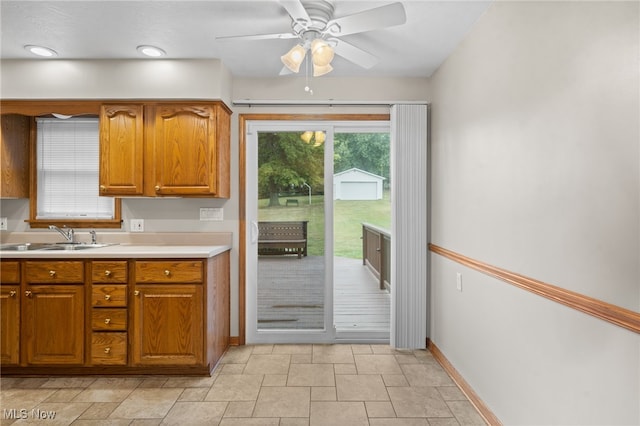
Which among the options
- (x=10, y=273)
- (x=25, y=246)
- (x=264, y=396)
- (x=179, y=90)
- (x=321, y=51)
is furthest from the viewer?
(x=25, y=246)

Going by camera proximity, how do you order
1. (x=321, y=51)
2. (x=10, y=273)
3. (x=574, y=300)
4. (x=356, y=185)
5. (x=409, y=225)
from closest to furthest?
1. (x=574, y=300)
2. (x=321, y=51)
3. (x=10, y=273)
4. (x=409, y=225)
5. (x=356, y=185)

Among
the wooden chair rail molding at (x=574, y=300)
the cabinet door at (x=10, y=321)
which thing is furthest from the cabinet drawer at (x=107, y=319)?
the wooden chair rail molding at (x=574, y=300)

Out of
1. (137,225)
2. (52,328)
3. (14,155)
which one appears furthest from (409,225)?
(14,155)

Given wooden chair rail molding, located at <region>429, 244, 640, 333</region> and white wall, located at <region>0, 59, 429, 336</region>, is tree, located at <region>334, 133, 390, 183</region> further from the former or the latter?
wooden chair rail molding, located at <region>429, 244, 640, 333</region>

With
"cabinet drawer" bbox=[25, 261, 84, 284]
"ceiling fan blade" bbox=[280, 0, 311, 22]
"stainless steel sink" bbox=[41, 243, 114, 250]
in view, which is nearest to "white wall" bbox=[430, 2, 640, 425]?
"ceiling fan blade" bbox=[280, 0, 311, 22]

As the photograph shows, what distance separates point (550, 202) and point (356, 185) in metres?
2.14

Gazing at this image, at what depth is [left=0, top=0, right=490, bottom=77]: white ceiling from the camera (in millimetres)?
2266

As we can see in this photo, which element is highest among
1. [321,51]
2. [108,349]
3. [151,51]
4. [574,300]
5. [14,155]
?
[151,51]

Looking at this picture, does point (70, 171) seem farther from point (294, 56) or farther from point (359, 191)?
point (359, 191)

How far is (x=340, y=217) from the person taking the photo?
3672 mm

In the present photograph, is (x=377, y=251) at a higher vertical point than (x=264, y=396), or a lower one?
higher

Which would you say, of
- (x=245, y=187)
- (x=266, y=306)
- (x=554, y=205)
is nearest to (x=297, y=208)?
(x=245, y=187)

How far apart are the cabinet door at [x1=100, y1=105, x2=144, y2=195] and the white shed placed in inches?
69.9

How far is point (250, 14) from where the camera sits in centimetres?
235
